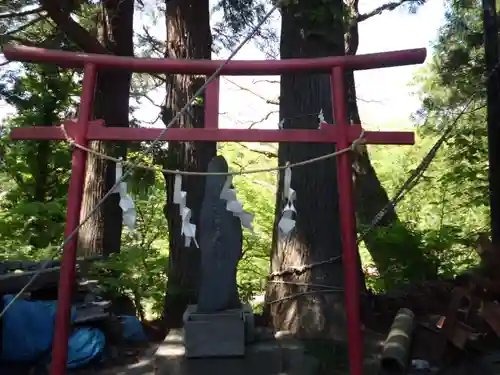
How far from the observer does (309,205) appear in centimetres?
552

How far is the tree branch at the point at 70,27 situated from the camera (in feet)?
20.1

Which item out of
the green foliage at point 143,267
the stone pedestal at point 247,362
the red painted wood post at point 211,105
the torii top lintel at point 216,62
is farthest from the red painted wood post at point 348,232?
the green foliage at point 143,267

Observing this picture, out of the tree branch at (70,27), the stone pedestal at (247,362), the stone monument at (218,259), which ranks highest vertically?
the tree branch at (70,27)

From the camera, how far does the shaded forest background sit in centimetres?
561

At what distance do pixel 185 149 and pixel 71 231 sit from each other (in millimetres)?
3658

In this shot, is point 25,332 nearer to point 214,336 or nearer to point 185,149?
point 214,336

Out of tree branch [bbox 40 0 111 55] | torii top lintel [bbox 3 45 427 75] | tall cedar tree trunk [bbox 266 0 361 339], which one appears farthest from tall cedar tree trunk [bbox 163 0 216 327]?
torii top lintel [bbox 3 45 427 75]

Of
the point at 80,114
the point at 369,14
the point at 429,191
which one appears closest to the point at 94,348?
the point at 80,114

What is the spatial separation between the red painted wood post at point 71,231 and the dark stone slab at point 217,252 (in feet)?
3.25

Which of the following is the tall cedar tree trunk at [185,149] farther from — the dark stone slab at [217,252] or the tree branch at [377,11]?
the tree branch at [377,11]

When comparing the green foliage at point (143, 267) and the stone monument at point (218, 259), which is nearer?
the stone monument at point (218, 259)

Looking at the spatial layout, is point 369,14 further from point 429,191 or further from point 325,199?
point 325,199

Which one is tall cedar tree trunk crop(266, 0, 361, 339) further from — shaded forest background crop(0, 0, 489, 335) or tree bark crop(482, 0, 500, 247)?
tree bark crop(482, 0, 500, 247)

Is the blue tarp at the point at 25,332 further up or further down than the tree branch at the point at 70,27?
further down
